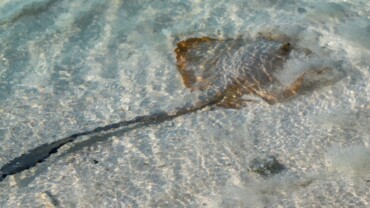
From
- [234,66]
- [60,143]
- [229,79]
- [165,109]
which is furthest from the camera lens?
[234,66]

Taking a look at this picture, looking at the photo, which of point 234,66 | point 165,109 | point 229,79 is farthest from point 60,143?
point 234,66

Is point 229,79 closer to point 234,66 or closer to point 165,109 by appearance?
point 234,66

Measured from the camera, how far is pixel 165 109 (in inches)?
180

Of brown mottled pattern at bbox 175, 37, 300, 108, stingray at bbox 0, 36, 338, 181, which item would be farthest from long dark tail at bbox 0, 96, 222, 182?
brown mottled pattern at bbox 175, 37, 300, 108

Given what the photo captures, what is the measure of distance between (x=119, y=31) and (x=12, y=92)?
1.47 meters

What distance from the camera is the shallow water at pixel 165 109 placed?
378 centimetres

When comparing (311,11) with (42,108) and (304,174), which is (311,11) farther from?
(42,108)

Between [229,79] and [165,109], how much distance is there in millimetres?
673

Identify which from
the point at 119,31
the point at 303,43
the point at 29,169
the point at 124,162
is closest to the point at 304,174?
the point at 124,162

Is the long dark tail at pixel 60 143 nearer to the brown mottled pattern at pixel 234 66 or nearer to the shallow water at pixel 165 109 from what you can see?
the shallow water at pixel 165 109

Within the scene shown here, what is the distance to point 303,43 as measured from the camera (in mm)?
5188

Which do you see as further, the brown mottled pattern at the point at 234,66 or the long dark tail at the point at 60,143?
the brown mottled pattern at the point at 234,66

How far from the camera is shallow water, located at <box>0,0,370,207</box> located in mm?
3777

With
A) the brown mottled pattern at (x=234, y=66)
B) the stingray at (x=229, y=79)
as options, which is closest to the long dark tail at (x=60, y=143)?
the stingray at (x=229, y=79)
